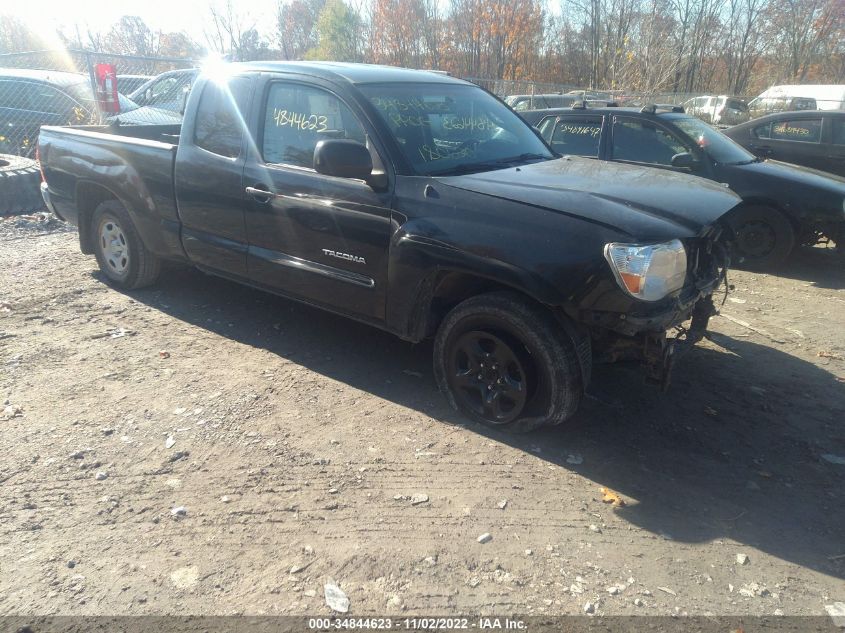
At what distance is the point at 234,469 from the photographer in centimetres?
328

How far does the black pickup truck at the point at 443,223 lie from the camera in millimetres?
3156

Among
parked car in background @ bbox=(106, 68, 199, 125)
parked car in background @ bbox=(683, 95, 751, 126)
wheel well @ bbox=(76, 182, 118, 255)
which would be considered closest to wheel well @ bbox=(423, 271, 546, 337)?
wheel well @ bbox=(76, 182, 118, 255)

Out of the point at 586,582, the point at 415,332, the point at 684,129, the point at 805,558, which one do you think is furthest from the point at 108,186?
the point at 684,129

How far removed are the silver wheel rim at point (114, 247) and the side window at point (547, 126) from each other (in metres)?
4.83

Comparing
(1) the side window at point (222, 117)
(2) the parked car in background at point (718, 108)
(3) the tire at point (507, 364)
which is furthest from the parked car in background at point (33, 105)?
(2) the parked car in background at point (718, 108)

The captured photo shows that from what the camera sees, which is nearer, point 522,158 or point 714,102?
point 522,158

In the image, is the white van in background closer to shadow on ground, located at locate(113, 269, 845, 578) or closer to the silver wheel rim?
shadow on ground, located at locate(113, 269, 845, 578)

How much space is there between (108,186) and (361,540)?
163 inches

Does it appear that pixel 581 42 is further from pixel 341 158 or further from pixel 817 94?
pixel 341 158

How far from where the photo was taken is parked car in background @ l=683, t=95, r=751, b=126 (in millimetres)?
20938

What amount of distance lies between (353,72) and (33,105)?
9.99 metres

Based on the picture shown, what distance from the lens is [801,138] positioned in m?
8.91

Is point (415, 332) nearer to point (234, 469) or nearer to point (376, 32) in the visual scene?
point (234, 469)

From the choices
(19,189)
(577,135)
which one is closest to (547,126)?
(577,135)
